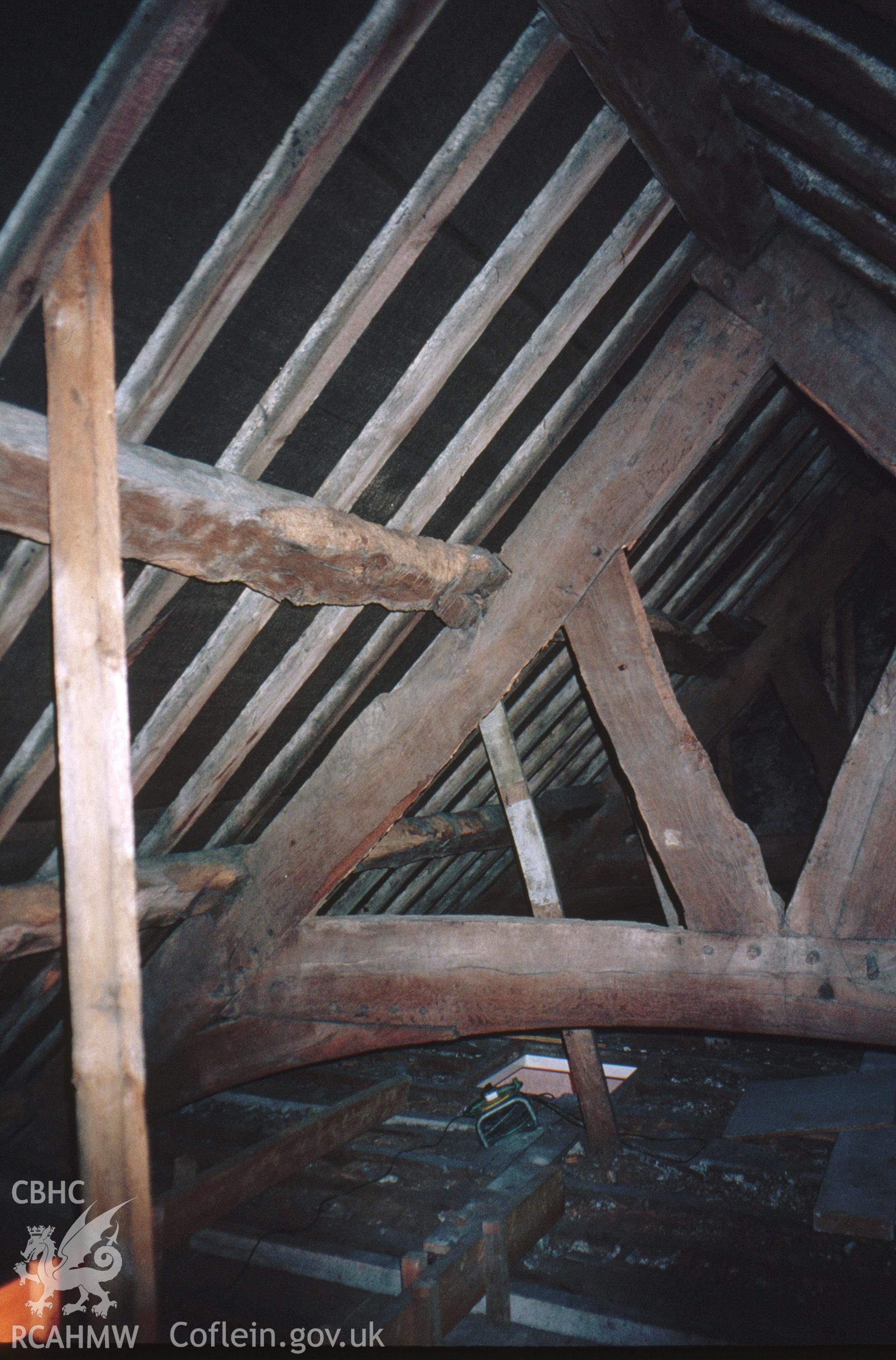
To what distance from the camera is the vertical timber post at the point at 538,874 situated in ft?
10.1

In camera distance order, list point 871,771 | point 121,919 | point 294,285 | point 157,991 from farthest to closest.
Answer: point 157,991, point 871,771, point 294,285, point 121,919

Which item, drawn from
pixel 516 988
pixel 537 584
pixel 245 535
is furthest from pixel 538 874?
pixel 245 535

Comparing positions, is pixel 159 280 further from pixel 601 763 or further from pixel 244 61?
pixel 601 763

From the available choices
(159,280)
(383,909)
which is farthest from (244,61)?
(383,909)

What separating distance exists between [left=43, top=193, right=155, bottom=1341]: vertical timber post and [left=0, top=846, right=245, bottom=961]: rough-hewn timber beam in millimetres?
986

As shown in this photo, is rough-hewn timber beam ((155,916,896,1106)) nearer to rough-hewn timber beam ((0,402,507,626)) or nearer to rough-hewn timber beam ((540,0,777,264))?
rough-hewn timber beam ((0,402,507,626))

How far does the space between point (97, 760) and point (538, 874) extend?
208cm

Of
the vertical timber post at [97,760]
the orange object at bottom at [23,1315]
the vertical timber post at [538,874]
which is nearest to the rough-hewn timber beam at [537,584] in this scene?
the vertical timber post at [538,874]

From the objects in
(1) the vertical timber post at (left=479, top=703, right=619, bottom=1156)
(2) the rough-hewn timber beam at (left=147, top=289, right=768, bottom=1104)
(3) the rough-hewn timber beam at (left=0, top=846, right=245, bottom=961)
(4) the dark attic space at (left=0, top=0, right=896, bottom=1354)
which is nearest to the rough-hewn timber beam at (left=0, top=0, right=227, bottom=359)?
(4) the dark attic space at (left=0, top=0, right=896, bottom=1354)

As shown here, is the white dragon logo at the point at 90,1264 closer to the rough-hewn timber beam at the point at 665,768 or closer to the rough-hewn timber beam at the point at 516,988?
the rough-hewn timber beam at the point at 516,988

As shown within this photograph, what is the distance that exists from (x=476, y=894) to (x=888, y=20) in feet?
15.9

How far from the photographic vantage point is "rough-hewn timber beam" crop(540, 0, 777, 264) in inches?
64.9

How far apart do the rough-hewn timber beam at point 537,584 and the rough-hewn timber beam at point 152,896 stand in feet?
0.88

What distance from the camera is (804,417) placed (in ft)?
12.8
